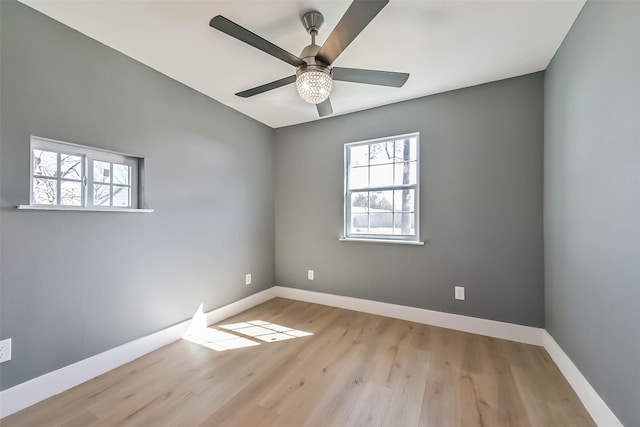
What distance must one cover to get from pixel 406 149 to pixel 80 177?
9.49ft

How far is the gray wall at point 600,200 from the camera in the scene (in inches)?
43.9

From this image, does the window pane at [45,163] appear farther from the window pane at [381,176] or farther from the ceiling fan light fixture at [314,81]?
the window pane at [381,176]

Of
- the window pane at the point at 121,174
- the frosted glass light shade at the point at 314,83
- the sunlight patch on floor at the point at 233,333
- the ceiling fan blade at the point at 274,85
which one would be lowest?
the sunlight patch on floor at the point at 233,333

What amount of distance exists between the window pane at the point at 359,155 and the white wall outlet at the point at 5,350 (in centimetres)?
307

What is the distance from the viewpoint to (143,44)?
1.83 meters

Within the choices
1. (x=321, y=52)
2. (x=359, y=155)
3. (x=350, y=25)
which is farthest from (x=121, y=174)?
(x=359, y=155)

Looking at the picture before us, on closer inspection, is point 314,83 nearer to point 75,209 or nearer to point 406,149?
point 406,149

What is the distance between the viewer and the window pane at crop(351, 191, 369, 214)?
118 inches

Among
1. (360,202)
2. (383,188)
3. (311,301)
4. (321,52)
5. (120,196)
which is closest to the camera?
(321,52)

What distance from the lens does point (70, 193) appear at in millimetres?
1704

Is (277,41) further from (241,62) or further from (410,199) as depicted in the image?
(410,199)

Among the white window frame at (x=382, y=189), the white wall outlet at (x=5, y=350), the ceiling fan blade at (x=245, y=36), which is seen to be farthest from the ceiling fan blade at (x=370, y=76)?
the white wall outlet at (x=5, y=350)

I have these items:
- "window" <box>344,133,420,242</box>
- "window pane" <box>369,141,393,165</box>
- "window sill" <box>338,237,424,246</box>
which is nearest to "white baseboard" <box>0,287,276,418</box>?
"window sill" <box>338,237,424,246</box>

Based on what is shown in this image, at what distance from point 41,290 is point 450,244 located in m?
3.21
